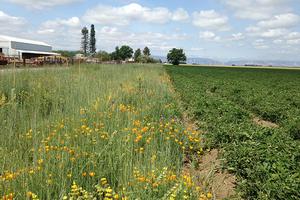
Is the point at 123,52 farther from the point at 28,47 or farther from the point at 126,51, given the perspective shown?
the point at 28,47

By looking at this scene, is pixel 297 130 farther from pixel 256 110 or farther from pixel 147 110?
pixel 147 110

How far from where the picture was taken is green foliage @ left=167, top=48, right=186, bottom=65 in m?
108

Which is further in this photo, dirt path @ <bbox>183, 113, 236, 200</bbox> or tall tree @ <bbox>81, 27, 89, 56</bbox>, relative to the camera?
tall tree @ <bbox>81, 27, 89, 56</bbox>

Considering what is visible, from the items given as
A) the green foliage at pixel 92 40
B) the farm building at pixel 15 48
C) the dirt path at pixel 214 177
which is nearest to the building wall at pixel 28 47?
the farm building at pixel 15 48

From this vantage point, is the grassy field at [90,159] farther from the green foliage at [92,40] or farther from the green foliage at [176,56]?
the green foliage at [92,40]

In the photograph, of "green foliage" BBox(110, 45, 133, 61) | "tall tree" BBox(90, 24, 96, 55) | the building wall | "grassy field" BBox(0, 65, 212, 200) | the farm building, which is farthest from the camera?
"tall tree" BBox(90, 24, 96, 55)

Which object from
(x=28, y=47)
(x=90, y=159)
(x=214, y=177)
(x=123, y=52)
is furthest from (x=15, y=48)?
(x=214, y=177)

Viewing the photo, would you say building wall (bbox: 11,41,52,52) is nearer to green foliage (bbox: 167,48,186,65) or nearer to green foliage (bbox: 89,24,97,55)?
green foliage (bbox: 89,24,97,55)

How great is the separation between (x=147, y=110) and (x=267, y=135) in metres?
2.42

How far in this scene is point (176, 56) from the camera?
108625mm

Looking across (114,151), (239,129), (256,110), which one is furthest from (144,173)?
(256,110)

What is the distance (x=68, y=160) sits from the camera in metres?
2.74

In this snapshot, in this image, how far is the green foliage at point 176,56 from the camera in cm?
10850

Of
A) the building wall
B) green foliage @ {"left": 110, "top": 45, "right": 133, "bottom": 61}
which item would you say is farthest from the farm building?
green foliage @ {"left": 110, "top": 45, "right": 133, "bottom": 61}
